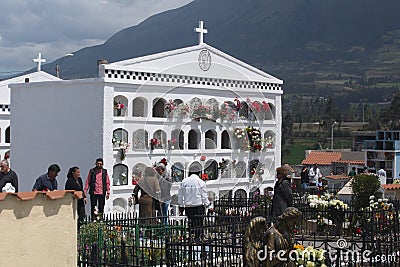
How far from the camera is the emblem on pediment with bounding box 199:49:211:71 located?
17.4 meters

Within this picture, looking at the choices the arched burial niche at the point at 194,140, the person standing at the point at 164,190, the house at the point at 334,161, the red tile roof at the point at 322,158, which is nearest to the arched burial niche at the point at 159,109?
the arched burial niche at the point at 194,140

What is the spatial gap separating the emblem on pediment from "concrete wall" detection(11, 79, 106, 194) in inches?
115

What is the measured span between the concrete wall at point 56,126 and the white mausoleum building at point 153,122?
0.07 ft

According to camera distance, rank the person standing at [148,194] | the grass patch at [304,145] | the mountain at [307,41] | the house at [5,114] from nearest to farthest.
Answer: the person standing at [148,194] < the house at [5,114] < the grass patch at [304,145] < the mountain at [307,41]

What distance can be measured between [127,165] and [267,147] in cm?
435

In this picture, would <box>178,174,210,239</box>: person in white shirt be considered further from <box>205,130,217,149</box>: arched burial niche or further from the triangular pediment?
<box>205,130,217,149</box>: arched burial niche

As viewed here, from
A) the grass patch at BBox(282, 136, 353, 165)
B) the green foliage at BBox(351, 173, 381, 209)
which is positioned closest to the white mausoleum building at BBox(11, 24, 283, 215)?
the green foliage at BBox(351, 173, 381, 209)

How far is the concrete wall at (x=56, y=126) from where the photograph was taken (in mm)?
15617

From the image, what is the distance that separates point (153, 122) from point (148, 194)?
8.03 feet

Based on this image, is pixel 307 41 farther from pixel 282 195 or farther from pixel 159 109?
pixel 282 195

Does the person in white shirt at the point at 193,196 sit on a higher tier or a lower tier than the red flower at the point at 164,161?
lower

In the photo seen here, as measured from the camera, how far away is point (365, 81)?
128375 mm

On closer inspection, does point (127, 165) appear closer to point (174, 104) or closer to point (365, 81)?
point (174, 104)

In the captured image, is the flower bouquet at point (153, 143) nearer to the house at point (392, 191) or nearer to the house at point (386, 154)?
the house at point (392, 191)
